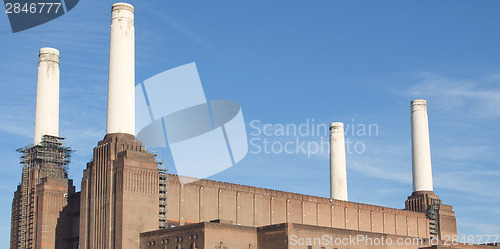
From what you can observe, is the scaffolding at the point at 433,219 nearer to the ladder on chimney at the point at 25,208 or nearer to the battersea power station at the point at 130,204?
the battersea power station at the point at 130,204

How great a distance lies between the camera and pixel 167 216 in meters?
94.9

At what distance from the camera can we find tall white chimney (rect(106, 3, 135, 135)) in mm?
95812

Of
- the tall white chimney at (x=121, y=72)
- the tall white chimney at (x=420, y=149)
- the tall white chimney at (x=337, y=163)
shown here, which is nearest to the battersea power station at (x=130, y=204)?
the tall white chimney at (x=121, y=72)

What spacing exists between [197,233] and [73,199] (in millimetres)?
24925

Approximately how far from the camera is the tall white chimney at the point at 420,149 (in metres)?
134

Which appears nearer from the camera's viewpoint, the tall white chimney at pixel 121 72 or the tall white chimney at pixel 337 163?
the tall white chimney at pixel 121 72

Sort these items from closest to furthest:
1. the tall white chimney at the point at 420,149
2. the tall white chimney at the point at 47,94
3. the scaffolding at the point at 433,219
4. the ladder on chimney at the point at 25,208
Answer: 1. the ladder on chimney at the point at 25,208
2. the tall white chimney at the point at 47,94
3. the tall white chimney at the point at 420,149
4. the scaffolding at the point at 433,219

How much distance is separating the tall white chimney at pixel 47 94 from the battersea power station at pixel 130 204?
14 centimetres

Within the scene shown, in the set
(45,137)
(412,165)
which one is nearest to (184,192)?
(45,137)

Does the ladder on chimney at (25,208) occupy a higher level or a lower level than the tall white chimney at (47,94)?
lower

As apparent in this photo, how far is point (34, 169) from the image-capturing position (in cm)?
10556

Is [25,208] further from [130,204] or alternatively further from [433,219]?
[433,219]

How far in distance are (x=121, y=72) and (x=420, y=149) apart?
5986 cm

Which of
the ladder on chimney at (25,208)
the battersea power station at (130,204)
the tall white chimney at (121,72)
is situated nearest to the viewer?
the battersea power station at (130,204)
